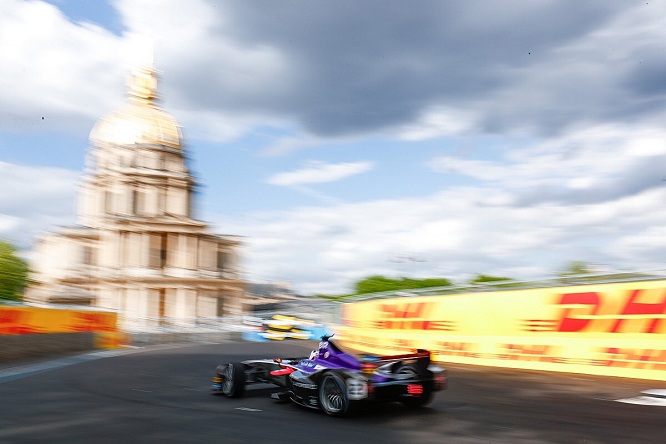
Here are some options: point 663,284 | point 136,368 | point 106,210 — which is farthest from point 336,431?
point 106,210

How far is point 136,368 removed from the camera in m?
20.4

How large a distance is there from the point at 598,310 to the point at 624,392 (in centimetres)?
428

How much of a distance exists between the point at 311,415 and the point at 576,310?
9.93m

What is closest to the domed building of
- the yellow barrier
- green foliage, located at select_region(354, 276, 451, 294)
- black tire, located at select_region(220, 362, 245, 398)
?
green foliage, located at select_region(354, 276, 451, 294)

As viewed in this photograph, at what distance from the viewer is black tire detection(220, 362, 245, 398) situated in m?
12.9

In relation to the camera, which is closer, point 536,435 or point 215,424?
point 536,435

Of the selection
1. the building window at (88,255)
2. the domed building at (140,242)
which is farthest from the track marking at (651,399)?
the building window at (88,255)

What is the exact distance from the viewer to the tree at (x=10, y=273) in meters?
68.3

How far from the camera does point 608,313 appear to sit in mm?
17469

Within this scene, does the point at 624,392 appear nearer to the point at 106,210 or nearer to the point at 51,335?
the point at 51,335

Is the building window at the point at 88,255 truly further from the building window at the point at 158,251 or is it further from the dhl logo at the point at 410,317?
the dhl logo at the point at 410,317

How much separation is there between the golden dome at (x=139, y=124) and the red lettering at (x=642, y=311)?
7614 centimetres

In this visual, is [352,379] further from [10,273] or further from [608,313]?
[10,273]

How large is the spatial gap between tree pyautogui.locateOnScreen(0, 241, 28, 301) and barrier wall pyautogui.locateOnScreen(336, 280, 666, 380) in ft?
172
